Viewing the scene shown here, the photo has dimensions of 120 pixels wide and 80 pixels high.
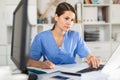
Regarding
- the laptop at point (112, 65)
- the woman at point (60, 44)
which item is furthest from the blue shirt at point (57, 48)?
the laptop at point (112, 65)

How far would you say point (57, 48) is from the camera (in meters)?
1.90

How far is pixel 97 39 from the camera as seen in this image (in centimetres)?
397

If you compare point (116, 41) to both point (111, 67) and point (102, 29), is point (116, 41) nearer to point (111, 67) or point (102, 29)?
point (102, 29)

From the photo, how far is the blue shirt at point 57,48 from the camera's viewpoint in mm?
1886

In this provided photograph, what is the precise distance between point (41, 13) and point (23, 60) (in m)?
3.04

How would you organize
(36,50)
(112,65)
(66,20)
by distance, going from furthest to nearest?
(66,20) < (36,50) < (112,65)

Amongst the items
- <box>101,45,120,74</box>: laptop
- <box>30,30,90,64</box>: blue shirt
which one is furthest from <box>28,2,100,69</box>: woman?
<box>101,45,120,74</box>: laptop

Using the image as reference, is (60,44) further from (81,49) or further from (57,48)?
(81,49)

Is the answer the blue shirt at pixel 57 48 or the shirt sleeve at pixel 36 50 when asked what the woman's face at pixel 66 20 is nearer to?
the blue shirt at pixel 57 48

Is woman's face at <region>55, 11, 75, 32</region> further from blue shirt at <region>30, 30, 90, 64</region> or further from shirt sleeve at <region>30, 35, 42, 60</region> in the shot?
shirt sleeve at <region>30, 35, 42, 60</region>

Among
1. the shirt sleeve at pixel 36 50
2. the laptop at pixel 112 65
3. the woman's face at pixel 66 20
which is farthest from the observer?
the woman's face at pixel 66 20

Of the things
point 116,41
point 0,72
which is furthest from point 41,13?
point 0,72

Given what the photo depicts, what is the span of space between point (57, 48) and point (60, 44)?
65 mm

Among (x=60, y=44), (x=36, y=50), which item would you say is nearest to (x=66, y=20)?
(x=60, y=44)
